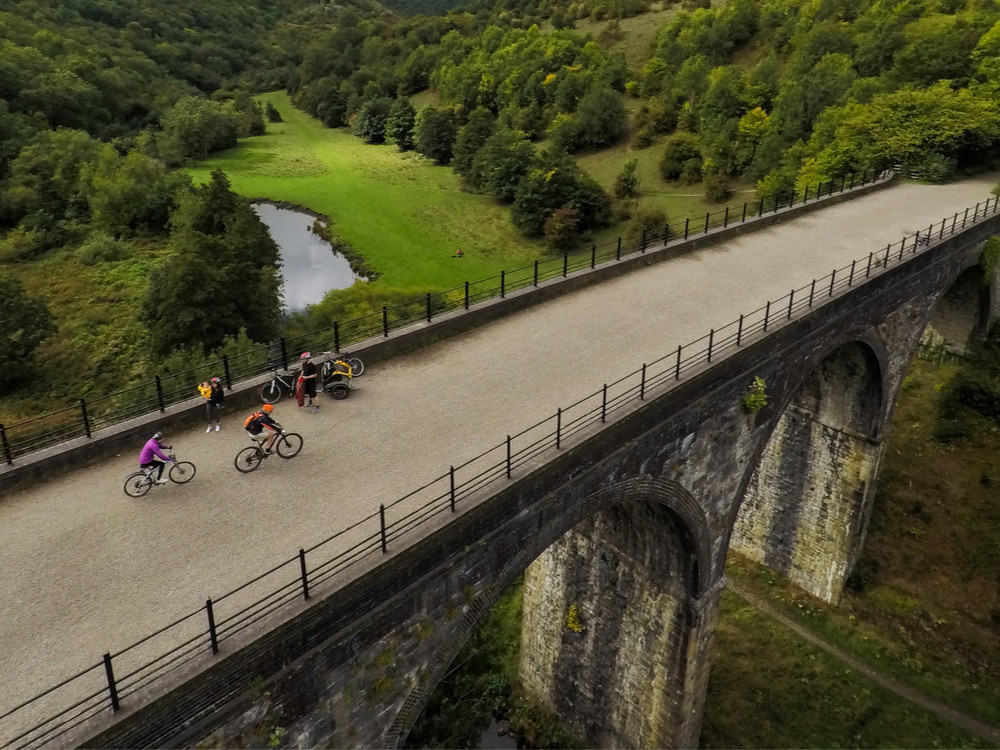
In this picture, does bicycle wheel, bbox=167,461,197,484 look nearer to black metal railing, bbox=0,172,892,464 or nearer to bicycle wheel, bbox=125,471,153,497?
bicycle wheel, bbox=125,471,153,497

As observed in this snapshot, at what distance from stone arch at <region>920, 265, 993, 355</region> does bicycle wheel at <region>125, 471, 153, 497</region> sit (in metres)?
31.0

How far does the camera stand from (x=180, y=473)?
1142 centimetres

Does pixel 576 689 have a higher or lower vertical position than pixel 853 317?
lower

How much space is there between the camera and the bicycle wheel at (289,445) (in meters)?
12.0

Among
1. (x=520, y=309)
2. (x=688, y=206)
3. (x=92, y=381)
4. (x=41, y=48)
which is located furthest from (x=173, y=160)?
(x=520, y=309)

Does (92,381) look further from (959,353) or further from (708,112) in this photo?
(708,112)

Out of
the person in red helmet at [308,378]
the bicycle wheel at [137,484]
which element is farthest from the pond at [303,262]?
the bicycle wheel at [137,484]

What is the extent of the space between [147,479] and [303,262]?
52.6m

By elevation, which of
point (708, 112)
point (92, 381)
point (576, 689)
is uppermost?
point (708, 112)

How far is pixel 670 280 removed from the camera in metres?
21.5

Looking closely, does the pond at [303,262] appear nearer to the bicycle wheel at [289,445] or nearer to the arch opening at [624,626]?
the arch opening at [624,626]

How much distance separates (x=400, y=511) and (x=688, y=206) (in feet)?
170

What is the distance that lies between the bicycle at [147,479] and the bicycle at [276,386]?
298cm

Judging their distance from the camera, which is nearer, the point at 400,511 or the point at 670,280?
the point at 400,511
